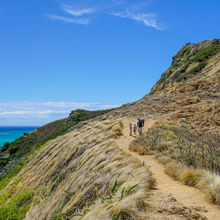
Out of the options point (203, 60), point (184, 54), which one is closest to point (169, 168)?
point (203, 60)

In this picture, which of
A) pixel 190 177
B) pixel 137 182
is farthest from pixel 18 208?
pixel 190 177

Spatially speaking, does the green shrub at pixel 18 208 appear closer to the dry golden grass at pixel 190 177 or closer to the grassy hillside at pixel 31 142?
the dry golden grass at pixel 190 177

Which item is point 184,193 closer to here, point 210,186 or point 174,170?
point 210,186

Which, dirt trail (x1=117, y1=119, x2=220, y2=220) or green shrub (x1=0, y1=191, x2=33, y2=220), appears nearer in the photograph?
dirt trail (x1=117, y1=119, x2=220, y2=220)

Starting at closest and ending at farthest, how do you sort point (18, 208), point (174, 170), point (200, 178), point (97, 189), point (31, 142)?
point (200, 178) < point (174, 170) < point (97, 189) < point (18, 208) < point (31, 142)

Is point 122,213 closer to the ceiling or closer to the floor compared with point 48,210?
closer to the ceiling

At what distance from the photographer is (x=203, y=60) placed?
2016 inches

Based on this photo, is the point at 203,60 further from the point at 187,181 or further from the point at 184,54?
the point at 187,181

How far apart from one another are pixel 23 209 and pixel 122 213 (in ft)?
37.6

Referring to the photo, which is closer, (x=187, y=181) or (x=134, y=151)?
(x=187, y=181)

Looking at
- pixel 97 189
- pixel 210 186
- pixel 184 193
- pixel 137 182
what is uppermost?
pixel 137 182

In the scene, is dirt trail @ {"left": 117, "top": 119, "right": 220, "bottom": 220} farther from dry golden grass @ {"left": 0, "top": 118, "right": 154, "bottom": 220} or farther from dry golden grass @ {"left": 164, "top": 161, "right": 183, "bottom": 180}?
dry golden grass @ {"left": 0, "top": 118, "right": 154, "bottom": 220}

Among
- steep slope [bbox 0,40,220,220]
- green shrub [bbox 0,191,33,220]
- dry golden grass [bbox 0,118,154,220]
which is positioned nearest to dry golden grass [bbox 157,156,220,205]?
steep slope [bbox 0,40,220,220]

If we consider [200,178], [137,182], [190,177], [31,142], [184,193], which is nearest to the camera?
[184,193]
